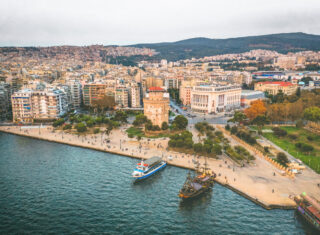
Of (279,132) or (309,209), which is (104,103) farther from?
(309,209)

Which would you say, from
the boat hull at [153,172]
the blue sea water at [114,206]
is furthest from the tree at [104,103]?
the boat hull at [153,172]

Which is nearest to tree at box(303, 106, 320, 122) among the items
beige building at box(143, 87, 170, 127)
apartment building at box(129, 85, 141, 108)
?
beige building at box(143, 87, 170, 127)

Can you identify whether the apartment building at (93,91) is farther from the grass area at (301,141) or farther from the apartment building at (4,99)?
the grass area at (301,141)

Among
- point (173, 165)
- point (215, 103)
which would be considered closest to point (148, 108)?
point (173, 165)

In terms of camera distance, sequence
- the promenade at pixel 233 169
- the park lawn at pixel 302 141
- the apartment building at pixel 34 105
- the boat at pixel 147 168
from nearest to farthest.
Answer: the promenade at pixel 233 169
the boat at pixel 147 168
the park lawn at pixel 302 141
the apartment building at pixel 34 105

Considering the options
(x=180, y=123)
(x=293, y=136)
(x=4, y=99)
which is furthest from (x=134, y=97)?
(x=293, y=136)

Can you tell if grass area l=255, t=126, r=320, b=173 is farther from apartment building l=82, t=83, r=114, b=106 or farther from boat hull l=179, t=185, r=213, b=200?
apartment building l=82, t=83, r=114, b=106
